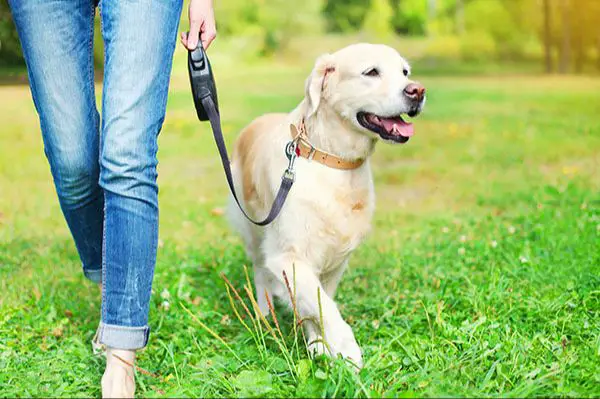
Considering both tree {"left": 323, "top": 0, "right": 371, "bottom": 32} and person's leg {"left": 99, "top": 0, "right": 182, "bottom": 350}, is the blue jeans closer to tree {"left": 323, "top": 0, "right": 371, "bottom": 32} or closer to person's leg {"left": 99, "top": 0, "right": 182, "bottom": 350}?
person's leg {"left": 99, "top": 0, "right": 182, "bottom": 350}

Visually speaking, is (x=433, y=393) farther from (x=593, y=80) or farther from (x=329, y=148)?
(x=593, y=80)

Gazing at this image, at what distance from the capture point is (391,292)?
138 inches

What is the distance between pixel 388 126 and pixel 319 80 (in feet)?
1.11

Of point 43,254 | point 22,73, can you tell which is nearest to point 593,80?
point 22,73

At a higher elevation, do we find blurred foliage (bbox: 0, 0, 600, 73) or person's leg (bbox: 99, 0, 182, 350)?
person's leg (bbox: 99, 0, 182, 350)

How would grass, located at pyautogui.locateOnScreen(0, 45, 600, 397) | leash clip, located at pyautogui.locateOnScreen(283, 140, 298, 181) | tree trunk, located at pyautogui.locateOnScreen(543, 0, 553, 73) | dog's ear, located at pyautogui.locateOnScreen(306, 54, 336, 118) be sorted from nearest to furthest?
grass, located at pyautogui.locateOnScreen(0, 45, 600, 397), leash clip, located at pyautogui.locateOnScreen(283, 140, 298, 181), dog's ear, located at pyautogui.locateOnScreen(306, 54, 336, 118), tree trunk, located at pyautogui.locateOnScreen(543, 0, 553, 73)

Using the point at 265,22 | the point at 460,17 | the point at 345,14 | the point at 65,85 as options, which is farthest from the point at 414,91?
the point at 460,17

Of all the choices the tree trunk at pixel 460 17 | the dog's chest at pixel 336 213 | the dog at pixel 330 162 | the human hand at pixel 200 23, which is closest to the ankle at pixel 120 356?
the dog at pixel 330 162

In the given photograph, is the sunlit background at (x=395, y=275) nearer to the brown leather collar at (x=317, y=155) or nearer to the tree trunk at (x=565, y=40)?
the brown leather collar at (x=317, y=155)

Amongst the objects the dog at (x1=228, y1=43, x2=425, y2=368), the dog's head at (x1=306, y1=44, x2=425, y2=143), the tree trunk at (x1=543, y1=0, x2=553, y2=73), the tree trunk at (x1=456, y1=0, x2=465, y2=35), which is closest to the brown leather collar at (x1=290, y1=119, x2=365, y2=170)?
the dog at (x1=228, y1=43, x2=425, y2=368)

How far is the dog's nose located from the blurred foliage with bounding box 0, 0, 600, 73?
17454 millimetres

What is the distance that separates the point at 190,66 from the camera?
2547mm

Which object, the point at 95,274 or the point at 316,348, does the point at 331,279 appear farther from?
the point at 95,274

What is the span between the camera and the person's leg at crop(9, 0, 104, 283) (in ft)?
8.18
